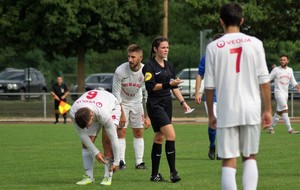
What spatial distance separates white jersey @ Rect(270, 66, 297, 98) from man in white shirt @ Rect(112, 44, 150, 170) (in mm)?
8759

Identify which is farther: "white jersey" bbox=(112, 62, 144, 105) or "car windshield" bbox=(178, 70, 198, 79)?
"car windshield" bbox=(178, 70, 198, 79)

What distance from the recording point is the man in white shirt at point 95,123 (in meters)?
10.9

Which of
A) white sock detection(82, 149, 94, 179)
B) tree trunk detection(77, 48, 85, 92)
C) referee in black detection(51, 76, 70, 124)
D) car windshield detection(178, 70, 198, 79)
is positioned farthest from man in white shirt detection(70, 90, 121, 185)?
car windshield detection(178, 70, 198, 79)

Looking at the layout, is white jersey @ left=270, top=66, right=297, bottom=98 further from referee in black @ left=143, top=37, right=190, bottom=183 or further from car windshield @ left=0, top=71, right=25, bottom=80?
car windshield @ left=0, top=71, right=25, bottom=80

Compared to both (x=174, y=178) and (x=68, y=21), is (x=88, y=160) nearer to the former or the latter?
(x=174, y=178)

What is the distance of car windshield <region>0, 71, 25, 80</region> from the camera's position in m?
47.5

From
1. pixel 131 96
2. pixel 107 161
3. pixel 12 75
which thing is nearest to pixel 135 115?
pixel 131 96

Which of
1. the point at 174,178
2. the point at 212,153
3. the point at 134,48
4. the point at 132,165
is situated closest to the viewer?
the point at 174,178

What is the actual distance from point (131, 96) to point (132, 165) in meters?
1.30

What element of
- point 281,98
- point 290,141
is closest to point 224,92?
point 290,141

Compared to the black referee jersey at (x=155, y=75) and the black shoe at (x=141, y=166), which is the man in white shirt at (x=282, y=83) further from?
the black referee jersey at (x=155, y=75)

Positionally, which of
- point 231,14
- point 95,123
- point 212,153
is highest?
point 231,14

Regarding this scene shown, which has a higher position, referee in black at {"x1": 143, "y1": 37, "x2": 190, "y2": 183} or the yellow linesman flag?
referee in black at {"x1": 143, "y1": 37, "x2": 190, "y2": 183}

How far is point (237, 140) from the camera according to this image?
27.9 feet
